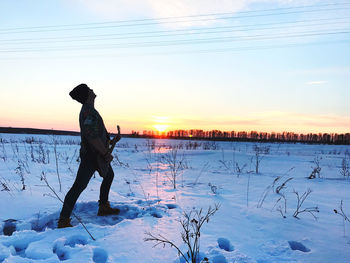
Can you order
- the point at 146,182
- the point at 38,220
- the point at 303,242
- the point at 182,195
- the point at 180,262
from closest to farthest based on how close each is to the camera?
1. the point at 180,262
2. the point at 303,242
3. the point at 38,220
4. the point at 182,195
5. the point at 146,182

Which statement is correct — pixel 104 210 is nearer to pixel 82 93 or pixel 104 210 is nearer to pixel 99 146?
pixel 99 146

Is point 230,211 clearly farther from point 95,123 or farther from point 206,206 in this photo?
point 95,123

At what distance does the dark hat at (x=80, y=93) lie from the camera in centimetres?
→ 290

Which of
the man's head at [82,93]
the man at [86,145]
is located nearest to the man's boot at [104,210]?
the man at [86,145]

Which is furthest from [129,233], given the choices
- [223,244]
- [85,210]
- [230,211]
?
[230,211]

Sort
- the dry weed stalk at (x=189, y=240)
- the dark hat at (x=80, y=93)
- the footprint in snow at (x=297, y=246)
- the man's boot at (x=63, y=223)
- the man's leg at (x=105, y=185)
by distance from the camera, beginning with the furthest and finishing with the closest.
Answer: the man's leg at (x=105, y=185)
the dark hat at (x=80, y=93)
the man's boot at (x=63, y=223)
the footprint in snow at (x=297, y=246)
the dry weed stalk at (x=189, y=240)

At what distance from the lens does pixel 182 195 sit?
4340mm

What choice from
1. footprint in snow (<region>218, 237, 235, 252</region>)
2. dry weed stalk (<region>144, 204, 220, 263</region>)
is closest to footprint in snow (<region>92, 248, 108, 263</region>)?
dry weed stalk (<region>144, 204, 220, 263</region>)

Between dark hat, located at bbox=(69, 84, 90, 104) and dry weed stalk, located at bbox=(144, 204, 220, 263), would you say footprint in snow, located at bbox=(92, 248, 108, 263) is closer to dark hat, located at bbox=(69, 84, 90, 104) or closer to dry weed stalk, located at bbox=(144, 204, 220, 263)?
dry weed stalk, located at bbox=(144, 204, 220, 263)

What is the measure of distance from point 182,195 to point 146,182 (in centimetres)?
157

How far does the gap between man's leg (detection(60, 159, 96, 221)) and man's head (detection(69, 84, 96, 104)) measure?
79 centimetres

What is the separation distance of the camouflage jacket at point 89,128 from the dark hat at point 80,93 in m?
0.10

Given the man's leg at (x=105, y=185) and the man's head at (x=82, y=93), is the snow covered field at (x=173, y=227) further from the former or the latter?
the man's head at (x=82, y=93)

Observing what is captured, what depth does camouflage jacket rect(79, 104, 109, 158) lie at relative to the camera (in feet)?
9.12
